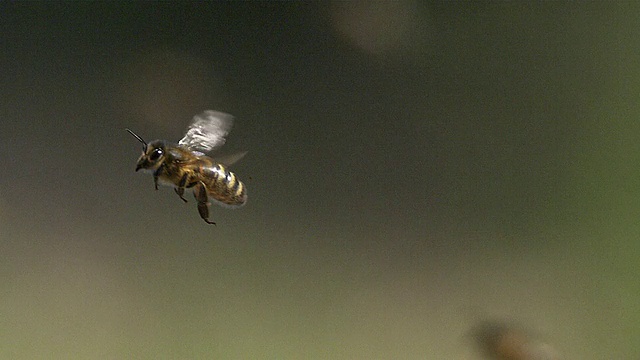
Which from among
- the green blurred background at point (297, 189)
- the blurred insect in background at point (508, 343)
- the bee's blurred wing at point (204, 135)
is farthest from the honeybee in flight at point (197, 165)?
the blurred insect in background at point (508, 343)

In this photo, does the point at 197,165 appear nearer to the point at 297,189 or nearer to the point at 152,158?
the point at 152,158

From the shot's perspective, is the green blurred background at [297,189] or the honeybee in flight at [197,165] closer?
the honeybee in flight at [197,165]

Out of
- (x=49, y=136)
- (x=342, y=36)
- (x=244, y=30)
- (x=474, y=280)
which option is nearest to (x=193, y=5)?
(x=244, y=30)

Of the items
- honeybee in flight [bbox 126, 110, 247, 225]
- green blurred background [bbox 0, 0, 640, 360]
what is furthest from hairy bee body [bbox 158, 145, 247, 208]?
green blurred background [bbox 0, 0, 640, 360]

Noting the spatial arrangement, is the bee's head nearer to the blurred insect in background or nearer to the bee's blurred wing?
the bee's blurred wing

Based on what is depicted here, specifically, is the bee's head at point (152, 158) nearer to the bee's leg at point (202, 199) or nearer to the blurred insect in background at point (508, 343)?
the bee's leg at point (202, 199)

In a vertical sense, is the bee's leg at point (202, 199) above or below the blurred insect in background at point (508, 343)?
above

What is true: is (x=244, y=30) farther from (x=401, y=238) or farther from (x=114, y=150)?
(x=401, y=238)

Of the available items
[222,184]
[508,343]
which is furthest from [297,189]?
[508,343]
